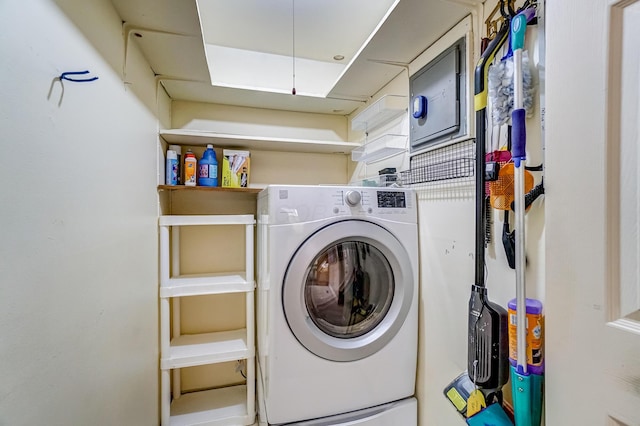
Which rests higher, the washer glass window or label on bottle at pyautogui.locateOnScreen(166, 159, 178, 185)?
label on bottle at pyautogui.locateOnScreen(166, 159, 178, 185)

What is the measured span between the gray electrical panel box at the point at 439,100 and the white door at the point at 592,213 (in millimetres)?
532

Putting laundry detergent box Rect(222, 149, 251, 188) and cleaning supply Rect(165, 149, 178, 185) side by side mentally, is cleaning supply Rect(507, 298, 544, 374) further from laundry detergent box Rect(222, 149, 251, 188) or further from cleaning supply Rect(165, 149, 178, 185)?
cleaning supply Rect(165, 149, 178, 185)

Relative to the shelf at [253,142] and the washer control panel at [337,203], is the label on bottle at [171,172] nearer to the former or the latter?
the shelf at [253,142]

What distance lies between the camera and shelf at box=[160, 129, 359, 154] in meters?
1.60

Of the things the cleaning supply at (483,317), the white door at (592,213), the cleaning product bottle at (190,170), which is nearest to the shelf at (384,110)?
the cleaning supply at (483,317)

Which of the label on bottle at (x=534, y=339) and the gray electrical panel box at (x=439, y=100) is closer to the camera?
the label on bottle at (x=534, y=339)

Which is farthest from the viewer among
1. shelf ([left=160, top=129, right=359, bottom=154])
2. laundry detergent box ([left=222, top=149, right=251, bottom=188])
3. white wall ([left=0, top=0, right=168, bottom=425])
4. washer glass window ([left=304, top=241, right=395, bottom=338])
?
laundry detergent box ([left=222, top=149, right=251, bottom=188])

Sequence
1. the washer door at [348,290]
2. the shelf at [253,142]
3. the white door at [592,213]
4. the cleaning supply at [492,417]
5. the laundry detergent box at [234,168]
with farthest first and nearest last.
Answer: the laundry detergent box at [234,168] → the shelf at [253,142] → the washer door at [348,290] → the cleaning supply at [492,417] → the white door at [592,213]

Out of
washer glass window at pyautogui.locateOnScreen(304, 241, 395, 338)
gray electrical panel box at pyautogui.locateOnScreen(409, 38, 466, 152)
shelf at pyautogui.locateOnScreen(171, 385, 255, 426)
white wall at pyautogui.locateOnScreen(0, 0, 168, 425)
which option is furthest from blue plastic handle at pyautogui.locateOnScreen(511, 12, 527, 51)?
shelf at pyautogui.locateOnScreen(171, 385, 255, 426)

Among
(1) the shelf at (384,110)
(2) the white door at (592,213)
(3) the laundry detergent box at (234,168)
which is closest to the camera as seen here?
(2) the white door at (592,213)

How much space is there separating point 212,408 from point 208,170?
56.6 inches

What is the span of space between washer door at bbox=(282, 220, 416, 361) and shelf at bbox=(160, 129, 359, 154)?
80cm

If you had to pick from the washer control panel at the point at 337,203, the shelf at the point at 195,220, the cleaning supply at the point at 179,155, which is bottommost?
the shelf at the point at 195,220

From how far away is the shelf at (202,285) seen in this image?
148cm
